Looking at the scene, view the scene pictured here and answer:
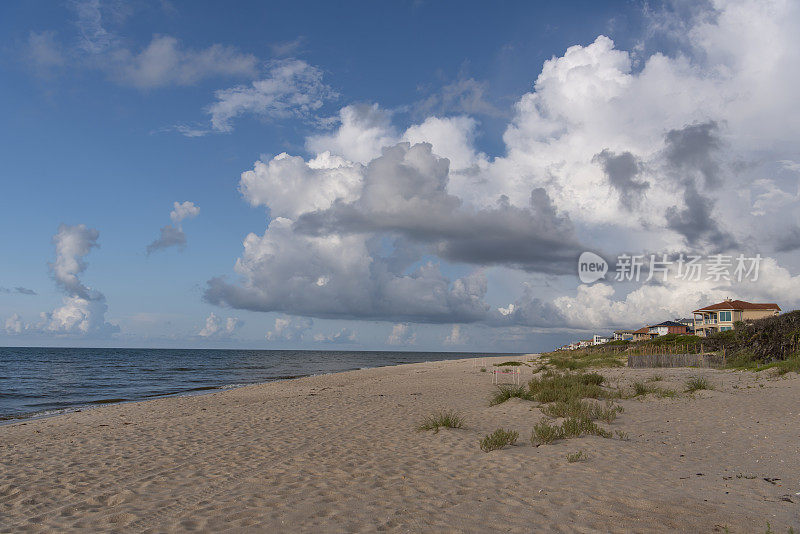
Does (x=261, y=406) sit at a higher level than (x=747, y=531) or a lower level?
lower

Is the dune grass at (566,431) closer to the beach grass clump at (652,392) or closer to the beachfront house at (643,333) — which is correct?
the beach grass clump at (652,392)

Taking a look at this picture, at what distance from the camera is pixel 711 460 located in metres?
8.34

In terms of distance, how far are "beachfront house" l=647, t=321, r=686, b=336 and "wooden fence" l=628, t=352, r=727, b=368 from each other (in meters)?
52.1

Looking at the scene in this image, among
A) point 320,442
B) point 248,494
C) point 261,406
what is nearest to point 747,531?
point 248,494

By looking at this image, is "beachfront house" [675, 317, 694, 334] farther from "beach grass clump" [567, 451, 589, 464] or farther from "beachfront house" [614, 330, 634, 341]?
"beach grass clump" [567, 451, 589, 464]

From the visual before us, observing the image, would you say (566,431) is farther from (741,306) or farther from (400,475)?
(741,306)

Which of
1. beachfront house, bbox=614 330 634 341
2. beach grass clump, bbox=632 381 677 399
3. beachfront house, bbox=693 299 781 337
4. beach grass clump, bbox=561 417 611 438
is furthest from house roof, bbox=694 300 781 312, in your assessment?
beach grass clump, bbox=561 417 611 438

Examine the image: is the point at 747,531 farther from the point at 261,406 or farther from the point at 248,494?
the point at 261,406

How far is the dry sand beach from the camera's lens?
557cm

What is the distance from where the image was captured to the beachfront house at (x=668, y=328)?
79125 mm

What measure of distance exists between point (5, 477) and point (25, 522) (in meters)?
3.03

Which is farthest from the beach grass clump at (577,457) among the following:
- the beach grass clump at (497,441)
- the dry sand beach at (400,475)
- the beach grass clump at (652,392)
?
the beach grass clump at (652,392)

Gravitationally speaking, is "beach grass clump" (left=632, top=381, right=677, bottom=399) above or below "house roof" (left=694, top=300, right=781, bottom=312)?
below

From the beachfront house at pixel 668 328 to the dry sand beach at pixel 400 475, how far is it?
74427mm
